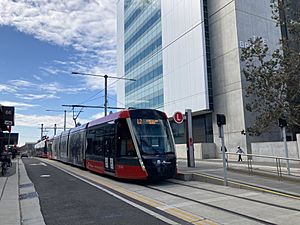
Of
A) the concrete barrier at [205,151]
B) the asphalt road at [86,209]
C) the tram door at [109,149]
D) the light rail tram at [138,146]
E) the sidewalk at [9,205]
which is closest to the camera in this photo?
the asphalt road at [86,209]

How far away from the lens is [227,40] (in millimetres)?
37156

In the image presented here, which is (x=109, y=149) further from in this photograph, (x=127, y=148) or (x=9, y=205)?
(x=9, y=205)

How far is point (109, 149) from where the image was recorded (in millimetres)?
14461

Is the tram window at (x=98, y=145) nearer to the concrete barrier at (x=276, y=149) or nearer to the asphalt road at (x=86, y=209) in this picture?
the asphalt road at (x=86, y=209)

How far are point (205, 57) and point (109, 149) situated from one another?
26611 millimetres

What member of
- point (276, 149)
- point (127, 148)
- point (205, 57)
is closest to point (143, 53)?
point (205, 57)

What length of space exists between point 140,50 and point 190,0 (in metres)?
16.2

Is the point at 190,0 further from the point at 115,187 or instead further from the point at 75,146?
the point at 115,187

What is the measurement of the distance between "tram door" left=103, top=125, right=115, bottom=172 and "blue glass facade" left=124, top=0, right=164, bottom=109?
105 ft

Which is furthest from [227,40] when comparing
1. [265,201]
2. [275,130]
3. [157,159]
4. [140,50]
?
[265,201]

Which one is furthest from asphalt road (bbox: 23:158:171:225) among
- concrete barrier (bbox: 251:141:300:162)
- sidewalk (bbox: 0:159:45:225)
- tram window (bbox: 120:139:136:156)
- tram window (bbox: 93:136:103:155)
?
concrete barrier (bbox: 251:141:300:162)

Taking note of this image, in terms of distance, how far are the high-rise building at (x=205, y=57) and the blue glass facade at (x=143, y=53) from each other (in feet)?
0.53

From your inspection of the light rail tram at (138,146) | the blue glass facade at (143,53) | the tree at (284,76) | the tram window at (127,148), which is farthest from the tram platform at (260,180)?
the blue glass facade at (143,53)

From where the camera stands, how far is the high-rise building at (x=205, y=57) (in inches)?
1412
